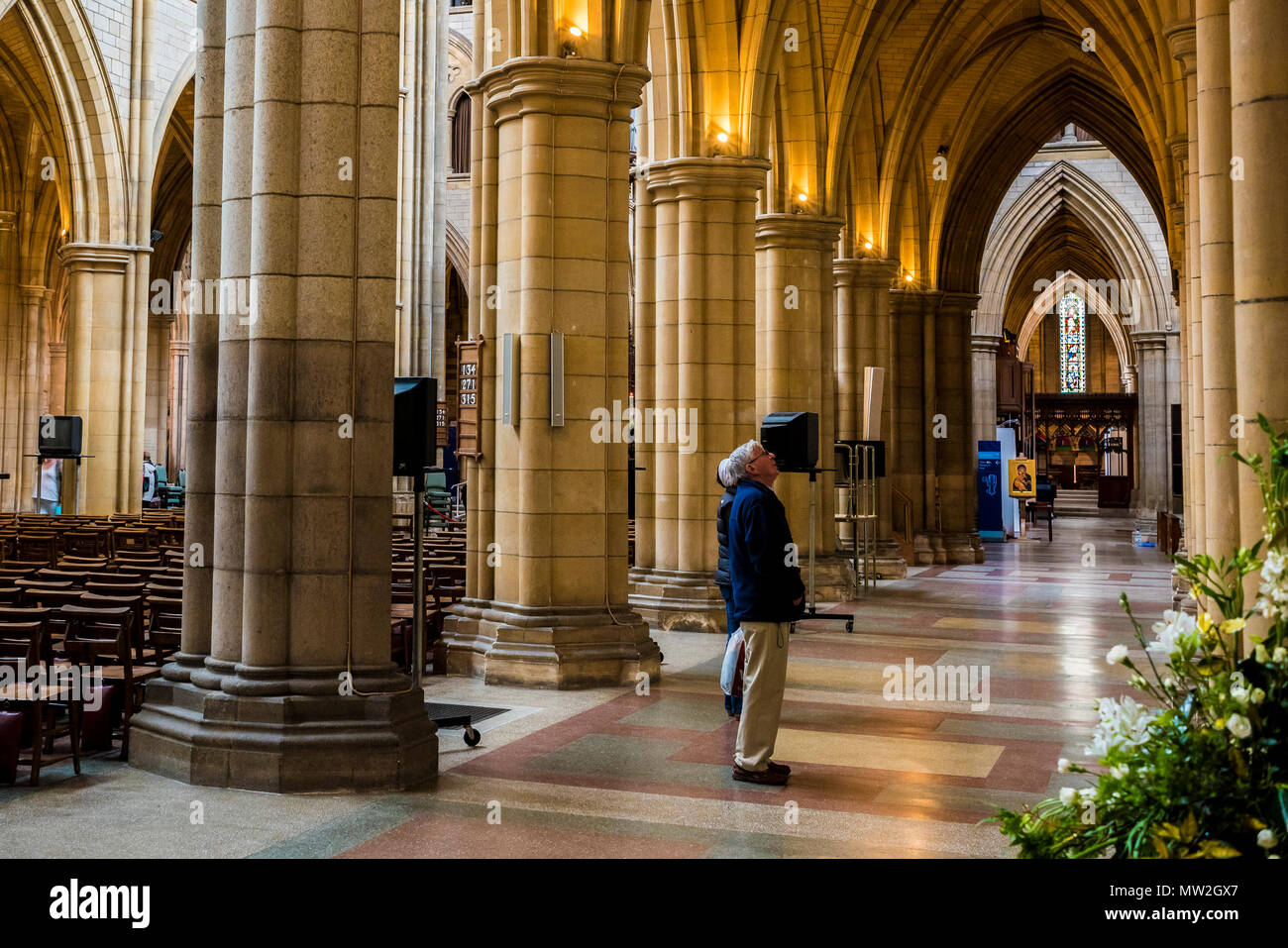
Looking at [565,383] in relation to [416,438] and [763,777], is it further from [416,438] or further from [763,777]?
[763,777]

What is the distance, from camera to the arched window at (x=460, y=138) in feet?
122

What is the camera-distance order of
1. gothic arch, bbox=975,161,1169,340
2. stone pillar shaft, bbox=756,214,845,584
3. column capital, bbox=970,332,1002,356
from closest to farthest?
stone pillar shaft, bbox=756,214,845,584 < column capital, bbox=970,332,1002,356 < gothic arch, bbox=975,161,1169,340

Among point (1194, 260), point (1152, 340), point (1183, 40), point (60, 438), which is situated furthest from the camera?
point (1152, 340)

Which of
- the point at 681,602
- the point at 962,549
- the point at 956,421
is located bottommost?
the point at 681,602

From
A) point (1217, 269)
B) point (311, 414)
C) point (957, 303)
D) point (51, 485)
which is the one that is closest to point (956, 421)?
point (957, 303)

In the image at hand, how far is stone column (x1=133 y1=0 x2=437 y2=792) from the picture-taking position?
6.26m

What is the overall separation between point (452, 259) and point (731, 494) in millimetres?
32779

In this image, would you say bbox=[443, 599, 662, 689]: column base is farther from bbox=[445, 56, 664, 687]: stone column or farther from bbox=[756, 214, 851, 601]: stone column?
bbox=[756, 214, 851, 601]: stone column

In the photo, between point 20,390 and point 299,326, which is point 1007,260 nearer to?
point 20,390

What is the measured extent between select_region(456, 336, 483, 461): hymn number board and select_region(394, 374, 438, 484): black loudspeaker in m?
2.95

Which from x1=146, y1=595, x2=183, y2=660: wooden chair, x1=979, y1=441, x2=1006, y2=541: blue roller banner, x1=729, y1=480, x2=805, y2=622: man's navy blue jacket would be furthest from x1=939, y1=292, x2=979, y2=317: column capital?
x1=729, y1=480, x2=805, y2=622: man's navy blue jacket

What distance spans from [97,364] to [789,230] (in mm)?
13798

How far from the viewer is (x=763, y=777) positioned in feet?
20.6
